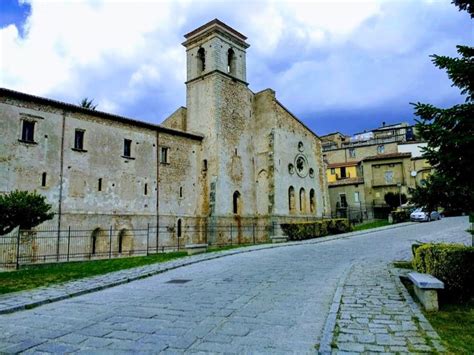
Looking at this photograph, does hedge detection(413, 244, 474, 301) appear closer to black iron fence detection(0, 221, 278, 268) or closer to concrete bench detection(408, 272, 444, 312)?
concrete bench detection(408, 272, 444, 312)

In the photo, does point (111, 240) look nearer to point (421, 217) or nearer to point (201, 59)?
point (201, 59)

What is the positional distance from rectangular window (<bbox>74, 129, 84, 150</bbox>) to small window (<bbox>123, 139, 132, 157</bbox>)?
308 centimetres

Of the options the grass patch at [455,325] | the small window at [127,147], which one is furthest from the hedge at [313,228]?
the grass patch at [455,325]

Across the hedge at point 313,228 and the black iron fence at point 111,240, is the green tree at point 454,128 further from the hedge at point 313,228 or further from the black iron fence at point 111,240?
the hedge at point 313,228

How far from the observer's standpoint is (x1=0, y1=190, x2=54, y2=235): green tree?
1332 cm

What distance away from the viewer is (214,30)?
32.4m

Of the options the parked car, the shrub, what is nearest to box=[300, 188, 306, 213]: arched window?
the shrub

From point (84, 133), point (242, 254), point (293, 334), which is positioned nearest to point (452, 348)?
point (293, 334)

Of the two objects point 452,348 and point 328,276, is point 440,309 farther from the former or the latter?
point 328,276

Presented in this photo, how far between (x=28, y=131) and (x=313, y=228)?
1949cm

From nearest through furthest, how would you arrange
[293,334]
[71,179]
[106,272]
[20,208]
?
[293,334], [106,272], [20,208], [71,179]

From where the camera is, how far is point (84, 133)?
24172 mm

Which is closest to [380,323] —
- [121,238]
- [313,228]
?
[313,228]

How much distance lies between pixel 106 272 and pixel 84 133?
1418 cm
